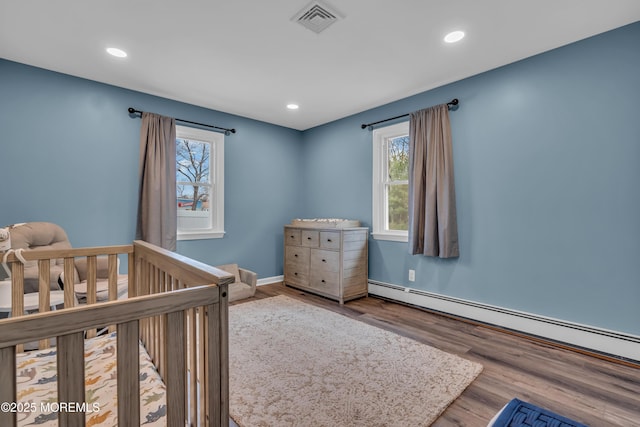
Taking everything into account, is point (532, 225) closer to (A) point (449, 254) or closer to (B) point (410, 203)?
(A) point (449, 254)

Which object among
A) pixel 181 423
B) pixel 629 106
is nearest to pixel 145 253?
pixel 181 423

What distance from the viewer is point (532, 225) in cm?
267

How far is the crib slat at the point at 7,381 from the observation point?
639 mm

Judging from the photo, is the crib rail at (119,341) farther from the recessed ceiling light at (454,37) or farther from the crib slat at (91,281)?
the recessed ceiling light at (454,37)

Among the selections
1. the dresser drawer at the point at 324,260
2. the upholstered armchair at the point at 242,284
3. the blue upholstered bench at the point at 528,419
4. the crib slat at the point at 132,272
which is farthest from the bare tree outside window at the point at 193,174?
the blue upholstered bench at the point at 528,419

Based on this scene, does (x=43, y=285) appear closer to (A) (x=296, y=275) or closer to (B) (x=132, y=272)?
(B) (x=132, y=272)

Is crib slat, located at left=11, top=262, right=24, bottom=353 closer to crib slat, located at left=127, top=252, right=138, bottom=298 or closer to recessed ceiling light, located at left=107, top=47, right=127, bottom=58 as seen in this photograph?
crib slat, located at left=127, top=252, right=138, bottom=298

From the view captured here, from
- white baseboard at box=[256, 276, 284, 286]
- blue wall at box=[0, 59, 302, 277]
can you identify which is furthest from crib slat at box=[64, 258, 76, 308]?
white baseboard at box=[256, 276, 284, 286]

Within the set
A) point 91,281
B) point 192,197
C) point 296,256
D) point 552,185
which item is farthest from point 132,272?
point 552,185

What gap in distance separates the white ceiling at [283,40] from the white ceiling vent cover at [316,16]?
0.05m

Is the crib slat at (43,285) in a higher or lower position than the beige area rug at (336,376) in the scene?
higher

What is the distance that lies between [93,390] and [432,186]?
3.00 m

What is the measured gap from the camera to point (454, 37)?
7.72ft

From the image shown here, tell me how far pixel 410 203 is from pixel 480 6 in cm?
189
